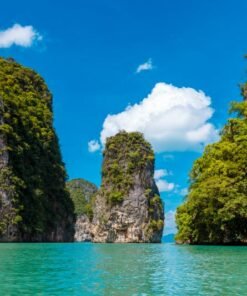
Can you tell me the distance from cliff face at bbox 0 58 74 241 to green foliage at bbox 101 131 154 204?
54.1 feet

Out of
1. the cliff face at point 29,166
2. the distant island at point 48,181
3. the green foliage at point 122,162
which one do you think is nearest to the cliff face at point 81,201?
the distant island at point 48,181

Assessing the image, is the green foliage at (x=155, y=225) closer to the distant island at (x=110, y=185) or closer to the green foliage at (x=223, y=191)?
the distant island at (x=110, y=185)

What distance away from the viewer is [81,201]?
18850 centimetres

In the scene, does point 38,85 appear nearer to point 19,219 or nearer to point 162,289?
point 19,219

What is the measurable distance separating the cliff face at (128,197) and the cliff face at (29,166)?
14151 millimetres

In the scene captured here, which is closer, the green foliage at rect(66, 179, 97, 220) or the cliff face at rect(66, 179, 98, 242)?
the cliff face at rect(66, 179, 98, 242)

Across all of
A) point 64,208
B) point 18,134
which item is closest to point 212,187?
point 18,134

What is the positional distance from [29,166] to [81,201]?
118466mm

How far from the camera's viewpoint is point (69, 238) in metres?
85.2

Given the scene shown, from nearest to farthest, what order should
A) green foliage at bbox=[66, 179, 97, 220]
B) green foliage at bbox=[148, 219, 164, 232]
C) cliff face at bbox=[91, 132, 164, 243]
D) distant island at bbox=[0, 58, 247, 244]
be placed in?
distant island at bbox=[0, 58, 247, 244], cliff face at bbox=[91, 132, 164, 243], green foliage at bbox=[148, 219, 164, 232], green foliage at bbox=[66, 179, 97, 220]

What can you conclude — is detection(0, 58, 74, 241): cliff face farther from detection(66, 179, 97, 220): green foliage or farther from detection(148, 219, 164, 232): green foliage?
detection(66, 179, 97, 220): green foliage

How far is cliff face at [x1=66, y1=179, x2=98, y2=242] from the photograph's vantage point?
569ft

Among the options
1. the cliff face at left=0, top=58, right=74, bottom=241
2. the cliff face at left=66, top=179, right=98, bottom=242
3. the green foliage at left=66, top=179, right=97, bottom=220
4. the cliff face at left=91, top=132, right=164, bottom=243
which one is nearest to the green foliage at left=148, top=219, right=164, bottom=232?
the cliff face at left=91, top=132, right=164, bottom=243

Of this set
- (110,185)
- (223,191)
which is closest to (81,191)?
(110,185)
